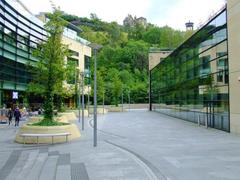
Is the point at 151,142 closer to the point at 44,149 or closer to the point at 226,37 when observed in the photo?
the point at 44,149

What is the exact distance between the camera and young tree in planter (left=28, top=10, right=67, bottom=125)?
24.3m

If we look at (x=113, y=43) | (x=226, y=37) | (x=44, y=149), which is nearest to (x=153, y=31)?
(x=113, y=43)

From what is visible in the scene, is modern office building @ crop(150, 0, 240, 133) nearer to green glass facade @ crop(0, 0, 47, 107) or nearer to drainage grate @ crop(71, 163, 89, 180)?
drainage grate @ crop(71, 163, 89, 180)

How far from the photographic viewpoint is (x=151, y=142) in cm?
2055

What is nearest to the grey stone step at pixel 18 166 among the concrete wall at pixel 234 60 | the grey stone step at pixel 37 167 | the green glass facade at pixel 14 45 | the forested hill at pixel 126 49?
the grey stone step at pixel 37 167

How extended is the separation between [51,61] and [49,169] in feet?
40.2

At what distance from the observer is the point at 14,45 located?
5369 centimetres

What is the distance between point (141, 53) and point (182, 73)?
70.9 metres

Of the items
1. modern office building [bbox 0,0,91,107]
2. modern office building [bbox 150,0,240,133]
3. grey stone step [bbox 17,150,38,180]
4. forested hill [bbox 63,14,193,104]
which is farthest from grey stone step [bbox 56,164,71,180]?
forested hill [bbox 63,14,193,104]

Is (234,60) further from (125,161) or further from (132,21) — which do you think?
(132,21)

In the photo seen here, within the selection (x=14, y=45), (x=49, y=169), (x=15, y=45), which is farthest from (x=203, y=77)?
(x=15, y=45)

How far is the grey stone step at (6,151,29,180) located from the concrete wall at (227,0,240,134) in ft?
43.3

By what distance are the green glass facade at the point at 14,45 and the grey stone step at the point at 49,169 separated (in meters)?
34.9

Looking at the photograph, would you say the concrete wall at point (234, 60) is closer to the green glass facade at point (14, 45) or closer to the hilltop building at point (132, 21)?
the green glass facade at point (14, 45)
